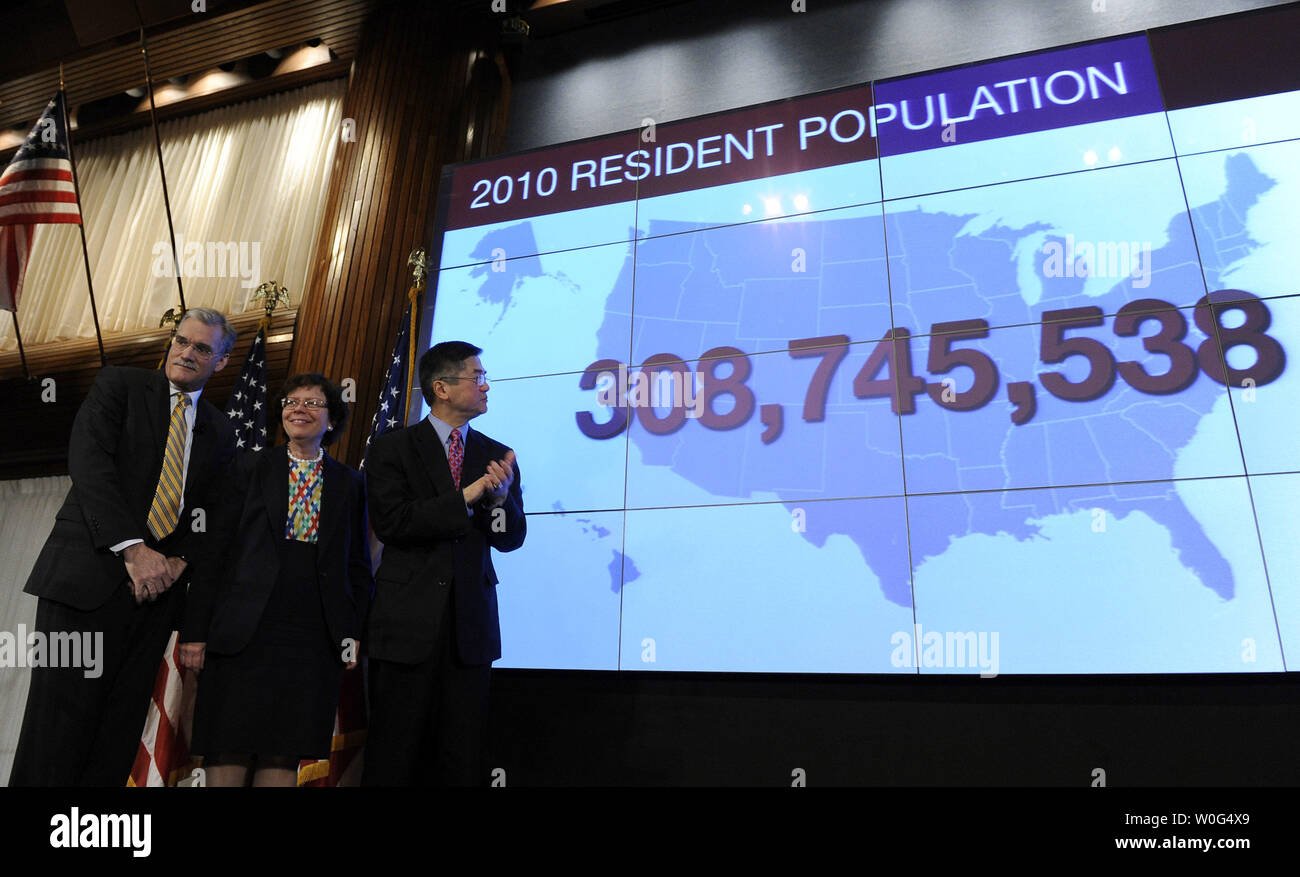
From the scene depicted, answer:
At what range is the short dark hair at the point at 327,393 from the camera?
221cm

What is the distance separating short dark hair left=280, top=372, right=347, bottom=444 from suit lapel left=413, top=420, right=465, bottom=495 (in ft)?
0.67

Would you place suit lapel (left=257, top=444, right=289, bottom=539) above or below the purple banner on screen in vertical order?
below

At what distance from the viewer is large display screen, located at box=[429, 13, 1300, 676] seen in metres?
2.44

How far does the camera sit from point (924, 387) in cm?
276

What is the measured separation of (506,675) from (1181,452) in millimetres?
2241

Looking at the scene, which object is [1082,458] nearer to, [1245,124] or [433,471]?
[1245,124]

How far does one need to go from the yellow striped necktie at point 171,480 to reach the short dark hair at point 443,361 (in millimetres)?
610

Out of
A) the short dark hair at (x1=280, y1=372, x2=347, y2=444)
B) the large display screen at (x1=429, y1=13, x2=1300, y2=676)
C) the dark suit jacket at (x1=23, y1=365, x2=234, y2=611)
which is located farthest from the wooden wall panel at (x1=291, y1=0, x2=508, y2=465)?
the dark suit jacket at (x1=23, y1=365, x2=234, y2=611)

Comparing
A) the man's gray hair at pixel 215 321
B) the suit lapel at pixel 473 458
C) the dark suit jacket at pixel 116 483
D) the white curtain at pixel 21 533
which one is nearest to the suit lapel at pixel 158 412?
the dark suit jacket at pixel 116 483

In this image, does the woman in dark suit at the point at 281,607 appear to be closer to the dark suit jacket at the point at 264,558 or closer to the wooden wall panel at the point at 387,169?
the dark suit jacket at the point at 264,558

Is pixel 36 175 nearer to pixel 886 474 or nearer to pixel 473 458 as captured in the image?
pixel 473 458

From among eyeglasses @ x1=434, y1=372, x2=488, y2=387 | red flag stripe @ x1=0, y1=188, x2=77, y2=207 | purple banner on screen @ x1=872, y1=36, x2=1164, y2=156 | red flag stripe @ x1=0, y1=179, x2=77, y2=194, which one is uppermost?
red flag stripe @ x1=0, y1=179, x2=77, y2=194

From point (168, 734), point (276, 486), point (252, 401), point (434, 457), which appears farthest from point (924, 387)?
point (252, 401)

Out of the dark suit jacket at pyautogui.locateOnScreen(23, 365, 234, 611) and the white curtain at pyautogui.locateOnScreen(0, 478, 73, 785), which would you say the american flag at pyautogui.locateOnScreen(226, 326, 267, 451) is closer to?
the dark suit jacket at pyautogui.locateOnScreen(23, 365, 234, 611)
